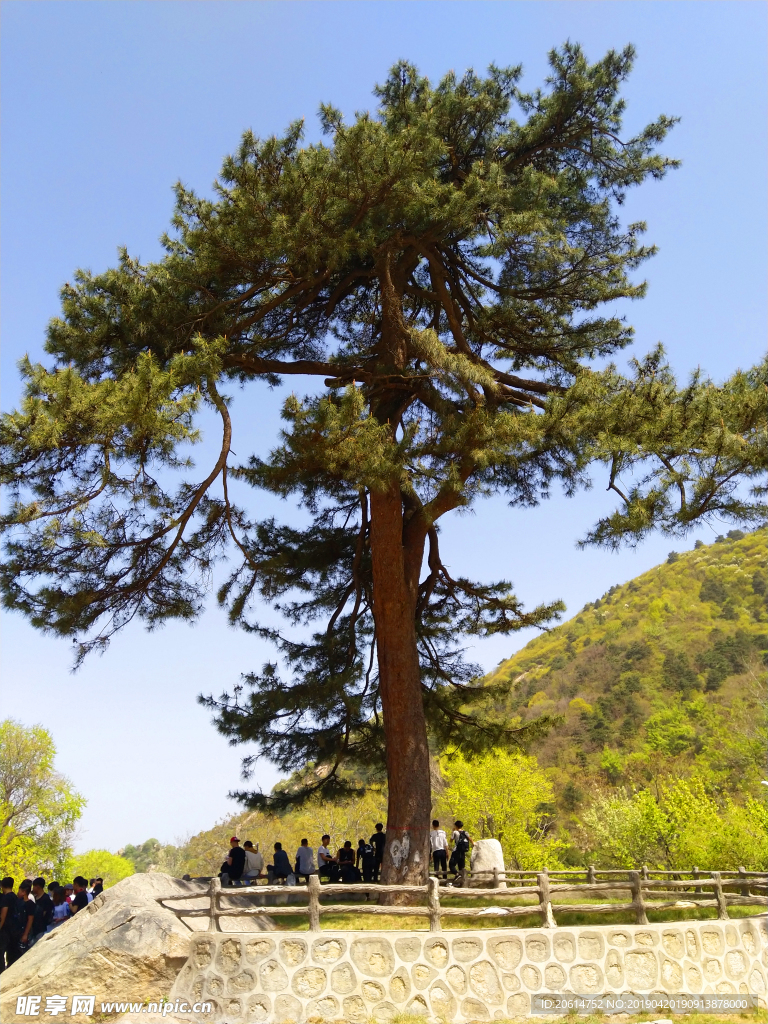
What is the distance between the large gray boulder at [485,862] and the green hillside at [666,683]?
93.8 ft

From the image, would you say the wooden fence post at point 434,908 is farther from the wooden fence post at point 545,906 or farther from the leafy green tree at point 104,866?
the leafy green tree at point 104,866

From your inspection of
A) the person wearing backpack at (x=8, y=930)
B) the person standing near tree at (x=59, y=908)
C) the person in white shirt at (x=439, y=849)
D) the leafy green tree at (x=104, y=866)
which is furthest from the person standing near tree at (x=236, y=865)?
the leafy green tree at (x=104, y=866)

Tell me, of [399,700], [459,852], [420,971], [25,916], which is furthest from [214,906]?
[459,852]

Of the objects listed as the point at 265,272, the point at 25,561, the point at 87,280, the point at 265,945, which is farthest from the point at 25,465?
the point at 265,945

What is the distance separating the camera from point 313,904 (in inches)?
304

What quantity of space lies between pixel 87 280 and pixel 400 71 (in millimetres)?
6301

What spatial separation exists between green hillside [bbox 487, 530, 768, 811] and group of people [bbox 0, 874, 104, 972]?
3423 cm

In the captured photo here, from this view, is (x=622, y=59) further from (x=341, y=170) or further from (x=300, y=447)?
(x=300, y=447)

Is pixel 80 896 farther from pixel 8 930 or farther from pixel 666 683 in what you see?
pixel 666 683

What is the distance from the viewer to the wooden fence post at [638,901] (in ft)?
26.9

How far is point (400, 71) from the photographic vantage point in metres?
12.5

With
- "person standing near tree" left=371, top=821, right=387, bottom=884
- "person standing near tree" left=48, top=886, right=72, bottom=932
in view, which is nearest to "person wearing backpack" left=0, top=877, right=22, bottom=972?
"person standing near tree" left=48, top=886, right=72, bottom=932

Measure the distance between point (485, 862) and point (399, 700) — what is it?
424 cm

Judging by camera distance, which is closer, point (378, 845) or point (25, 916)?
point (25, 916)
